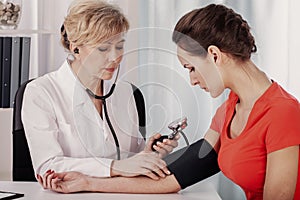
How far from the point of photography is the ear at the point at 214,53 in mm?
1488

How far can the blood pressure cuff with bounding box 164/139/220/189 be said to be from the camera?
1.59 meters

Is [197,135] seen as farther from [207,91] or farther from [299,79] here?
[299,79]

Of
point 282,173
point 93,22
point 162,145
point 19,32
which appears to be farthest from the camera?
point 19,32

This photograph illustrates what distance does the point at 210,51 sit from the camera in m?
1.49

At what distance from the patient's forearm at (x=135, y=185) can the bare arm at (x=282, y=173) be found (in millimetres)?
245

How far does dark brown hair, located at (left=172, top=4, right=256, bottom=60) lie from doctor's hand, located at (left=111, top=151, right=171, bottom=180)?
0.95 feet

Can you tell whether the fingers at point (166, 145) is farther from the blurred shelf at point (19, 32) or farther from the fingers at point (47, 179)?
the blurred shelf at point (19, 32)

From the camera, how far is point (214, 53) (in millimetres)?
1492

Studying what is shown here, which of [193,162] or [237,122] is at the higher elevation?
[237,122]

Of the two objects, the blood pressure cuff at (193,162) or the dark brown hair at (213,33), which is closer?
the dark brown hair at (213,33)

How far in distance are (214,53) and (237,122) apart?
0.72 feet

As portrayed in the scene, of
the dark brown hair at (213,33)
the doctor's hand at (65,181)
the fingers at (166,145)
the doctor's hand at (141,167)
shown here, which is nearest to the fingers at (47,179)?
the doctor's hand at (65,181)

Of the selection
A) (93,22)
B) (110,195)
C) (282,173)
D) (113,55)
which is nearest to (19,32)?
(93,22)

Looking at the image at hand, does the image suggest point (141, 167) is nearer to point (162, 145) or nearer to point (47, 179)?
point (162, 145)
